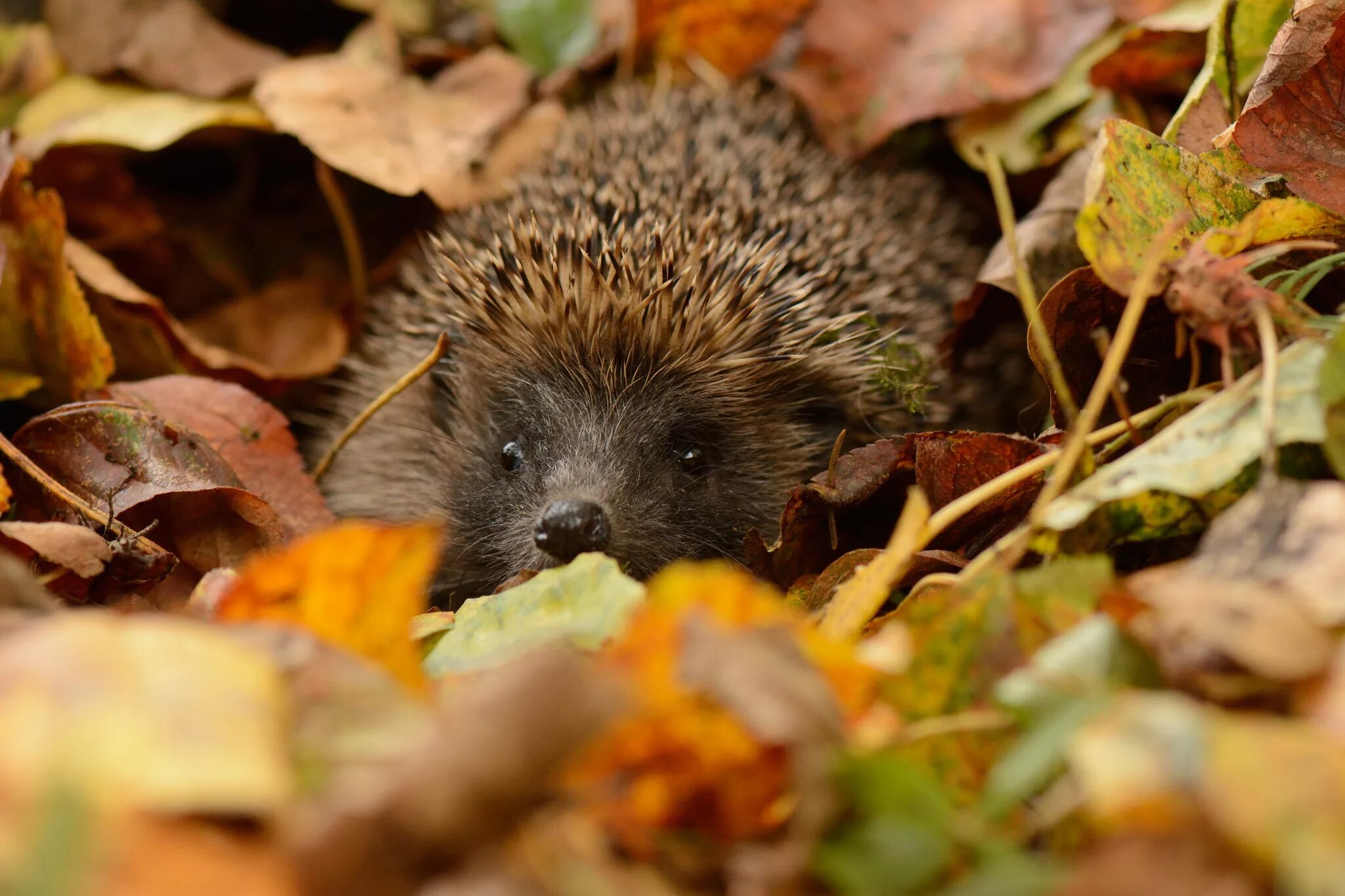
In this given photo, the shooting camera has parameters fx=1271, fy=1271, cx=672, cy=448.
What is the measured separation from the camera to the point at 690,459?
7.34ft

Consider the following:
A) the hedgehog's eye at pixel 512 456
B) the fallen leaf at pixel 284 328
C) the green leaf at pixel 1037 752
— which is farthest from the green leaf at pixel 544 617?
the fallen leaf at pixel 284 328

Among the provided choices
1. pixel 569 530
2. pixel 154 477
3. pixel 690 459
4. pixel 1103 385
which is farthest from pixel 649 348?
pixel 1103 385

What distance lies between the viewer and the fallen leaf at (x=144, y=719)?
853mm

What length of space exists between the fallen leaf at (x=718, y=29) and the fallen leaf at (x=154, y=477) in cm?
149

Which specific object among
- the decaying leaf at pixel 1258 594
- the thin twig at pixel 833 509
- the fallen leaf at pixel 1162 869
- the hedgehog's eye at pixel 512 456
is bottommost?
the hedgehog's eye at pixel 512 456

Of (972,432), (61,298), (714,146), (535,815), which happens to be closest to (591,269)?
(714,146)

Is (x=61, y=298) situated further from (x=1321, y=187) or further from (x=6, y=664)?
(x=1321, y=187)

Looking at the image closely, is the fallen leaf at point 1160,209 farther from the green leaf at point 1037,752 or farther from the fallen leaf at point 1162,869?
the fallen leaf at point 1162,869

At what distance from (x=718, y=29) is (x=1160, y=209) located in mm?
1523

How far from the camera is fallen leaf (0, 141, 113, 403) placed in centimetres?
213

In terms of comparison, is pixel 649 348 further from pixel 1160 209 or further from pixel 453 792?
pixel 453 792

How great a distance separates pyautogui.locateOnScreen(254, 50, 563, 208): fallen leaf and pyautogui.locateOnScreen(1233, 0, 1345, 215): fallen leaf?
4.72 feet

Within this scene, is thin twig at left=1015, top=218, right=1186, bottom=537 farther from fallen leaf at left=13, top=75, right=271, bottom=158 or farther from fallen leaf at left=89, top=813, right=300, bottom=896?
fallen leaf at left=13, top=75, right=271, bottom=158

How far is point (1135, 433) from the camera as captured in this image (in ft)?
4.88
